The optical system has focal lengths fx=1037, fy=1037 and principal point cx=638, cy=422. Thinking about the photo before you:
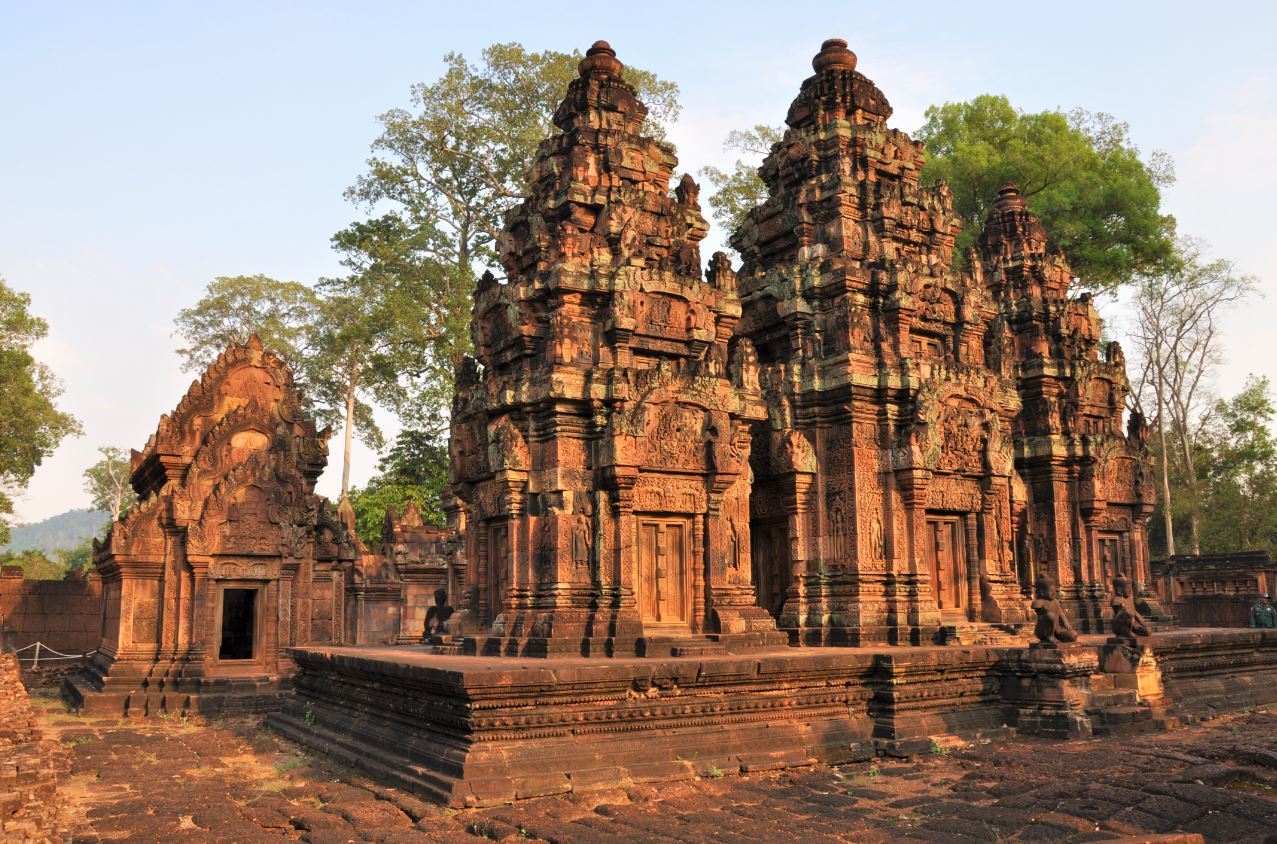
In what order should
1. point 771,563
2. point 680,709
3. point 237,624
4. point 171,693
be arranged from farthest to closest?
1. point 237,624
2. point 771,563
3. point 171,693
4. point 680,709

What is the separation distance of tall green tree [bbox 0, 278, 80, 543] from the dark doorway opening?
44.0ft

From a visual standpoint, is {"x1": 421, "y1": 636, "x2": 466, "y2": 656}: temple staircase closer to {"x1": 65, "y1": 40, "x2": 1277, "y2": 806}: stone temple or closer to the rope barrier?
{"x1": 65, "y1": 40, "x2": 1277, "y2": 806}: stone temple

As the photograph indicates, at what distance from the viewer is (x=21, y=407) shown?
26891mm

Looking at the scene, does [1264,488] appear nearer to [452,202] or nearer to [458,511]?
[452,202]

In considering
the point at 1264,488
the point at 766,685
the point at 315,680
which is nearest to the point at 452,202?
the point at 315,680

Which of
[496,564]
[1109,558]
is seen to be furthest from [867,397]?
[1109,558]

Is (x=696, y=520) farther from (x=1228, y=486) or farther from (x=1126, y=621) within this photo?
(x=1228, y=486)

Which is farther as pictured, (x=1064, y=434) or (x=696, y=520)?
(x=1064, y=434)

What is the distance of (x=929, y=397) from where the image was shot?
44.8 ft

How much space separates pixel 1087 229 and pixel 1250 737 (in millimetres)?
18994

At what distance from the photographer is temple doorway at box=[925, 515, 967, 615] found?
14.1 meters

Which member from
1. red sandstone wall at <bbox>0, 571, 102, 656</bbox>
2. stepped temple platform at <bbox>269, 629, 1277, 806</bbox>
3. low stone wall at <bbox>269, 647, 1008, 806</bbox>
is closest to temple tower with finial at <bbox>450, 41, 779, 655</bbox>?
stepped temple platform at <bbox>269, 629, 1277, 806</bbox>

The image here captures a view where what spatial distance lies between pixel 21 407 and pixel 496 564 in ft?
68.1

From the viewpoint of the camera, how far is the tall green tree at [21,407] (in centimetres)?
2683
